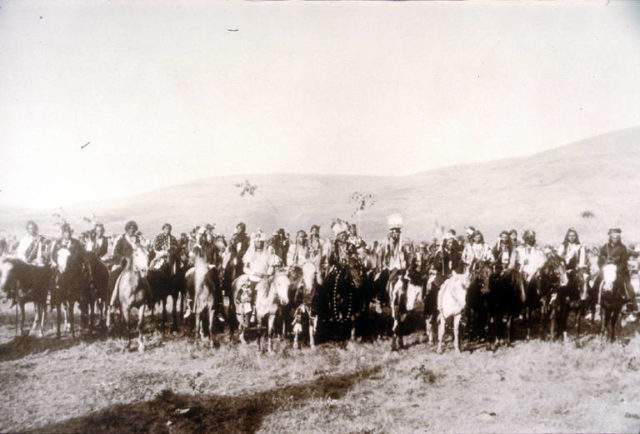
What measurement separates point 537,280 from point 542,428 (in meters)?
4.89

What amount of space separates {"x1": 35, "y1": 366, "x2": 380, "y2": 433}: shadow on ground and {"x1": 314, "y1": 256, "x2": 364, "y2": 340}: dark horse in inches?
99.8

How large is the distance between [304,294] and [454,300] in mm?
3471

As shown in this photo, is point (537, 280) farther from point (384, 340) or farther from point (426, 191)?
point (426, 191)

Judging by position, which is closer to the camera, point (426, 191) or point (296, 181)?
point (426, 191)

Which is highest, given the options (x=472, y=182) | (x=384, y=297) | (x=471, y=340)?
(x=472, y=182)

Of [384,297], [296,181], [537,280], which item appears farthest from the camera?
[296,181]

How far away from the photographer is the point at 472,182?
2351 inches

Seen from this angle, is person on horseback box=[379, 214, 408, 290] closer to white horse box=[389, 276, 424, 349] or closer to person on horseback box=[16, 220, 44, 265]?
white horse box=[389, 276, 424, 349]

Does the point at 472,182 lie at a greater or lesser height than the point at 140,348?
greater

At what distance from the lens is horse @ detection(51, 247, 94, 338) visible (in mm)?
10109

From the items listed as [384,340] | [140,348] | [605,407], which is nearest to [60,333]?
[140,348]

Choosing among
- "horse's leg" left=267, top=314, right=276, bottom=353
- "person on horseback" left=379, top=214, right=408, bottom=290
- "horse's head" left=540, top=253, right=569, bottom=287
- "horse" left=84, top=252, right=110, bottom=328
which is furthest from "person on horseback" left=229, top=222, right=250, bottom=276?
"horse's head" left=540, top=253, right=569, bottom=287

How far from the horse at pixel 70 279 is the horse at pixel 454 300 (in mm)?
8798

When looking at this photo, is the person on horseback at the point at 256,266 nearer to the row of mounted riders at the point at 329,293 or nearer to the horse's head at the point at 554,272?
the row of mounted riders at the point at 329,293
